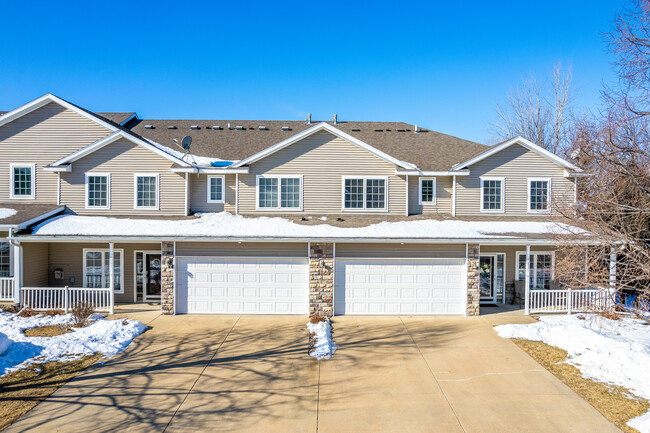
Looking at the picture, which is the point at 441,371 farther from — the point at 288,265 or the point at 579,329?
the point at 288,265

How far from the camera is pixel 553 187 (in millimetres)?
15602

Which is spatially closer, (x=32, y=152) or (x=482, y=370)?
(x=482, y=370)

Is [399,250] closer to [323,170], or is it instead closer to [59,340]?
[323,170]

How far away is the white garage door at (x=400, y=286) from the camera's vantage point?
13203mm

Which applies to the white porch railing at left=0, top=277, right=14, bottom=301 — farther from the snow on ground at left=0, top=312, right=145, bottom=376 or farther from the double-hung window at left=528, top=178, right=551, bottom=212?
the double-hung window at left=528, top=178, right=551, bottom=212

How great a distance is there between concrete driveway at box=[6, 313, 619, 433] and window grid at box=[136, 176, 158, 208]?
587 cm

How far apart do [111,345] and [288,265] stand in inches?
224

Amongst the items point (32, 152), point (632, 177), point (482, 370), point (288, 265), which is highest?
point (32, 152)

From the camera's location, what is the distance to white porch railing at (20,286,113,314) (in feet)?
Result: 42.9

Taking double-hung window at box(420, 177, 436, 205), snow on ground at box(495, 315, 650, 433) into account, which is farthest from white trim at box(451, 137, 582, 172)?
snow on ground at box(495, 315, 650, 433)

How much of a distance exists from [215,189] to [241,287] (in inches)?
179

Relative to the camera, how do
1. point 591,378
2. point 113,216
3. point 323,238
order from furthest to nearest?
point 113,216 → point 323,238 → point 591,378

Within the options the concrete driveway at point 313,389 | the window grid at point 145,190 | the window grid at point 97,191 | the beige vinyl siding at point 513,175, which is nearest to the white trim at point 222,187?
the window grid at point 145,190

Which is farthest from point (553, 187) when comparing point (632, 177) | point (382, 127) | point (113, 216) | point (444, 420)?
point (113, 216)
